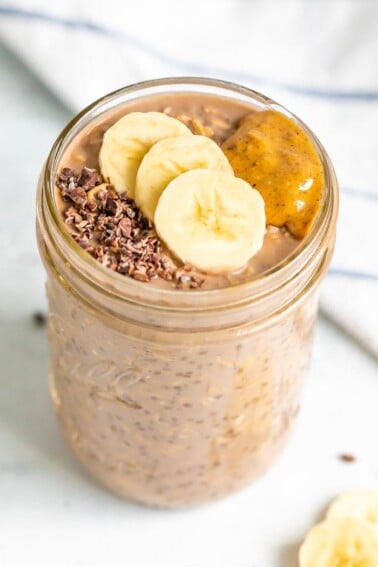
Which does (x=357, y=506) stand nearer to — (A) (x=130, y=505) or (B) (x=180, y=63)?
(A) (x=130, y=505)

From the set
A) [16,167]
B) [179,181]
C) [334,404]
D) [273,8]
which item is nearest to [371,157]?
[273,8]

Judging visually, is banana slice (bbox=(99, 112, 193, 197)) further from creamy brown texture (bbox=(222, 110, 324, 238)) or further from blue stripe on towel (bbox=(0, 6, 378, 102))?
blue stripe on towel (bbox=(0, 6, 378, 102))

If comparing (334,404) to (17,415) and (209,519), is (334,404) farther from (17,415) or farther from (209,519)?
(17,415)

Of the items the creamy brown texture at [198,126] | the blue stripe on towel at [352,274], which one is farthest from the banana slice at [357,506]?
the creamy brown texture at [198,126]

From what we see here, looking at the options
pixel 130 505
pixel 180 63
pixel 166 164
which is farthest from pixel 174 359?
pixel 180 63

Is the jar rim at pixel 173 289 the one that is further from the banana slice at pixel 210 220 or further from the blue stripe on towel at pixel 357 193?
the blue stripe on towel at pixel 357 193

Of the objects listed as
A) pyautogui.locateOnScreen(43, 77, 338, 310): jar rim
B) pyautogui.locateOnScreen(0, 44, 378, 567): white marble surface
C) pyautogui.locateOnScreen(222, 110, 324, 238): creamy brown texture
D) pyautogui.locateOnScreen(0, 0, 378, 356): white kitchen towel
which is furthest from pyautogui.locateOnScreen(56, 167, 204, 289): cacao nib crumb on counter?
pyautogui.locateOnScreen(0, 0, 378, 356): white kitchen towel
